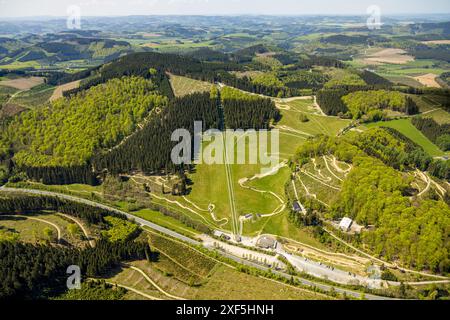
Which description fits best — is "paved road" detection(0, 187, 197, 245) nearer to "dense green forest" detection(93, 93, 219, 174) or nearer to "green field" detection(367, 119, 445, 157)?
"dense green forest" detection(93, 93, 219, 174)

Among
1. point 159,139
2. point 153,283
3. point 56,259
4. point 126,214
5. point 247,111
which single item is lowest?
point 153,283

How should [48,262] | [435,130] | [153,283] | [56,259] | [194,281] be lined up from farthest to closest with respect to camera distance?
[435,130], [56,259], [48,262], [194,281], [153,283]

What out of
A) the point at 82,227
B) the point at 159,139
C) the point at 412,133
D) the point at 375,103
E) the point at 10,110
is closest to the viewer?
the point at 82,227

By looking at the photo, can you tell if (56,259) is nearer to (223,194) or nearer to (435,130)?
(223,194)

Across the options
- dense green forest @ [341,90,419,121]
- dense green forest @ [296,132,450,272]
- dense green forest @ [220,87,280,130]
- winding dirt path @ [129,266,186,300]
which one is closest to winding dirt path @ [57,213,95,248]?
winding dirt path @ [129,266,186,300]

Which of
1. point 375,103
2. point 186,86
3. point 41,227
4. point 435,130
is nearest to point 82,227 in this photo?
point 41,227

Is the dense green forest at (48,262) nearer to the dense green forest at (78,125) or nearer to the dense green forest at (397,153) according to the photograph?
the dense green forest at (78,125)
